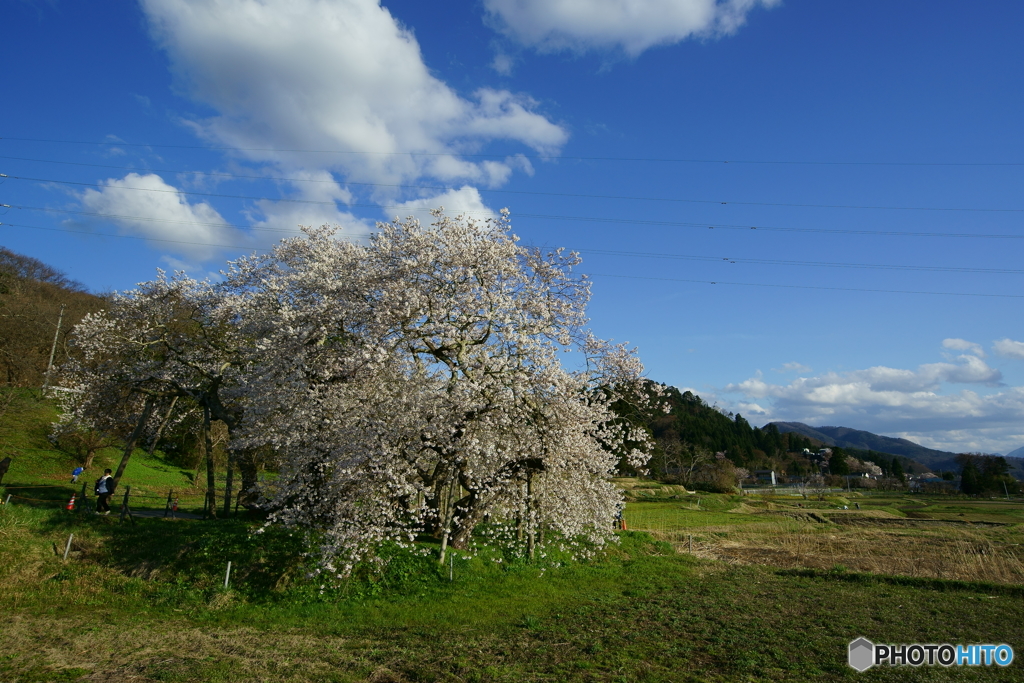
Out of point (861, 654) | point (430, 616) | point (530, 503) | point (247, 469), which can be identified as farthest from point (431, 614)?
point (247, 469)

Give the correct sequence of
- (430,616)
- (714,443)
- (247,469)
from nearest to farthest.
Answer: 1. (430,616)
2. (247,469)
3. (714,443)

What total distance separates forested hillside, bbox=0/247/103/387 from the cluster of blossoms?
38691 millimetres

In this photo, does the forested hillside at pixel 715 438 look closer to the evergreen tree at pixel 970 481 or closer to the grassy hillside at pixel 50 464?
the evergreen tree at pixel 970 481

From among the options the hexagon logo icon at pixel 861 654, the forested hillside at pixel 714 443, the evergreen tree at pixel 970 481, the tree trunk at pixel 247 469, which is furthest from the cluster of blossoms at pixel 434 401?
the evergreen tree at pixel 970 481

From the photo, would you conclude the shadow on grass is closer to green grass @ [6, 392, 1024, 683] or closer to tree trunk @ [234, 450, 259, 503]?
green grass @ [6, 392, 1024, 683]

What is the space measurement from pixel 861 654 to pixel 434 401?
10.7 metres

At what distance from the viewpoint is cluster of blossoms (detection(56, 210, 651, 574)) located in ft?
47.2

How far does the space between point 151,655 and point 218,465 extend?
35.3 meters

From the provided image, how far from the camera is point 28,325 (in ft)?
148

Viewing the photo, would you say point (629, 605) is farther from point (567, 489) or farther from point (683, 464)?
point (683, 464)

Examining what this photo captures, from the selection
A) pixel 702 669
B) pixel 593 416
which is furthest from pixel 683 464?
pixel 702 669

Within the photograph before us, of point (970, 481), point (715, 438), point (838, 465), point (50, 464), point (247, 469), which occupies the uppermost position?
point (715, 438)

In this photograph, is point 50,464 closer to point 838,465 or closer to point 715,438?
point 715,438

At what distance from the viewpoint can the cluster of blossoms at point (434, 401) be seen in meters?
14.4
